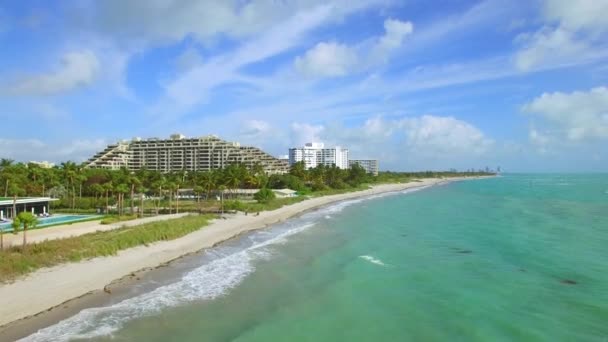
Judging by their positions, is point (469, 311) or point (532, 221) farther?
point (532, 221)

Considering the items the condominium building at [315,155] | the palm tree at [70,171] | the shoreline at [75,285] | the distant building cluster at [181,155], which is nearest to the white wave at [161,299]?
the shoreline at [75,285]

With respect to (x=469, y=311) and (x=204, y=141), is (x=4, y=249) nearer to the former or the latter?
(x=469, y=311)

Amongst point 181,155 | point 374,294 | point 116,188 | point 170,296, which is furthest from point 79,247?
point 181,155

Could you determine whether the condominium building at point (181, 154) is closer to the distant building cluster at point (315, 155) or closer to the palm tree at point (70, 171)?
the distant building cluster at point (315, 155)

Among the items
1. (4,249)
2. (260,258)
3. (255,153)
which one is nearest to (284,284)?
(260,258)

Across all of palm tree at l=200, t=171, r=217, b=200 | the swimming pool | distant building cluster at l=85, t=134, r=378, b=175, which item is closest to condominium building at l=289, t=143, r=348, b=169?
distant building cluster at l=85, t=134, r=378, b=175
